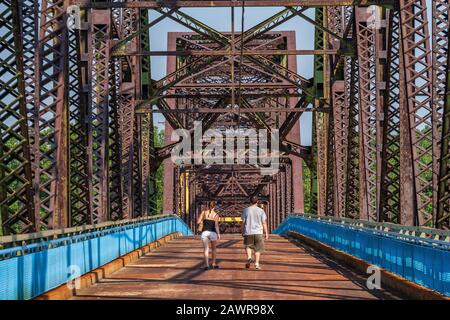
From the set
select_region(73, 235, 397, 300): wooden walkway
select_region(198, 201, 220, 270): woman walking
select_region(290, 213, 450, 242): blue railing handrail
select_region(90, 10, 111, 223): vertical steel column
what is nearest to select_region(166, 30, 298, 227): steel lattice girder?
select_region(90, 10, 111, 223): vertical steel column

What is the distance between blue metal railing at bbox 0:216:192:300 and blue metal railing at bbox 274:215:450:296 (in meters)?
5.51

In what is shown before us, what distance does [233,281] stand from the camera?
1478 cm

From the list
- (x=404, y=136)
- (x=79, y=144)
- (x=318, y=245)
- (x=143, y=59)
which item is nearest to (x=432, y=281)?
(x=404, y=136)

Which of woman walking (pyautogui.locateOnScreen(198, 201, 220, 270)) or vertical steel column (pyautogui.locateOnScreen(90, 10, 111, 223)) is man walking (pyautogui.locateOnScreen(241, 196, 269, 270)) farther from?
vertical steel column (pyautogui.locateOnScreen(90, 10, 111, 223))

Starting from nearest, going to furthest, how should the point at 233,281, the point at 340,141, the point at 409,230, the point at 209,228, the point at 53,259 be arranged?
the point at 53,259, the point at 409,230, the point at 233,281, the point at 209,228, the point at 340,141

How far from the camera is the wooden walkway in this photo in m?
12.8

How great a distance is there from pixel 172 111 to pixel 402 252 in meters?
21.5

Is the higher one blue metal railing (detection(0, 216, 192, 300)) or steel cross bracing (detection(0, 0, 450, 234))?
steel cross bracing (detection(0, 0, 450, 234))

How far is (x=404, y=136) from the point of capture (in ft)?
60.5

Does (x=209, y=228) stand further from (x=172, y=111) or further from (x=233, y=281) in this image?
(x=172, y=111)

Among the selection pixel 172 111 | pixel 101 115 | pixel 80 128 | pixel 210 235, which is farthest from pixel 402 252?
pixel 172 111

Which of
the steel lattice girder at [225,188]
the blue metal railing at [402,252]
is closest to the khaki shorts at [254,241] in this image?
the blue metal railing at [402,252]
